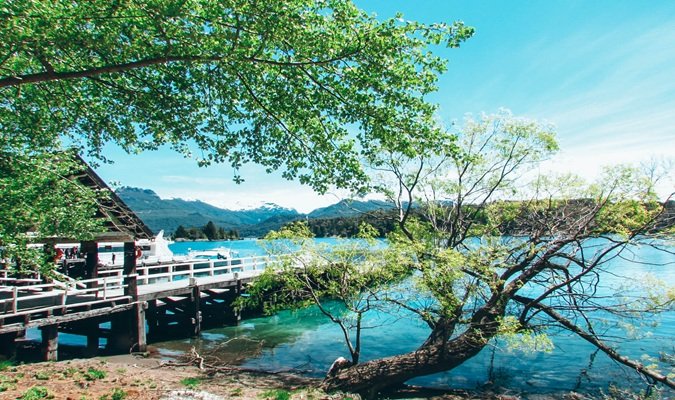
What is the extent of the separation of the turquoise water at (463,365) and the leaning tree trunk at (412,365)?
1.33 metres

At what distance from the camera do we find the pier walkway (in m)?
14.0

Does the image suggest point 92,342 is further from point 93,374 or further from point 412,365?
point 412,365

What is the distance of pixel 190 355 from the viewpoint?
53.3 feet

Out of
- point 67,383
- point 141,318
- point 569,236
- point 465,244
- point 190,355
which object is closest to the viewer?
point 67,383

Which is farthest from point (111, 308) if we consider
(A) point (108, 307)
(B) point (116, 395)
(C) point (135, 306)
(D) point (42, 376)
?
(B) point (116, 395)

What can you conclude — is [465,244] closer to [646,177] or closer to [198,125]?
[646,177]

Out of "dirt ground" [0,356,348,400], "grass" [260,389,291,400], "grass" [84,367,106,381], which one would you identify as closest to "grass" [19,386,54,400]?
"dirt ground" [0,356,348,400]

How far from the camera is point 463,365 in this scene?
1591cm

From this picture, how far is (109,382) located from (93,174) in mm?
8719

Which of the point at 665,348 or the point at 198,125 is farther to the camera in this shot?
the point at 665,348

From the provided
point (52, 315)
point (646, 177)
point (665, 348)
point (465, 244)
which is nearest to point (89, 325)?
point (52, 315)

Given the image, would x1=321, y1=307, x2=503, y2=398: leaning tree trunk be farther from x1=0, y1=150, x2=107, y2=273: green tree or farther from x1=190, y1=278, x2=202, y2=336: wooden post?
x1=190, y1=278, x2=202, y2=336: wooden post

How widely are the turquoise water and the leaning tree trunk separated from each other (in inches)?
52.3

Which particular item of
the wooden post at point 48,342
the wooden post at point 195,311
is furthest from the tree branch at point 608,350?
the wooden post at point 48,342
